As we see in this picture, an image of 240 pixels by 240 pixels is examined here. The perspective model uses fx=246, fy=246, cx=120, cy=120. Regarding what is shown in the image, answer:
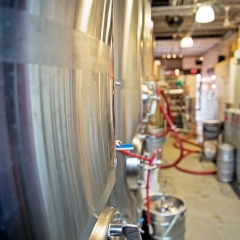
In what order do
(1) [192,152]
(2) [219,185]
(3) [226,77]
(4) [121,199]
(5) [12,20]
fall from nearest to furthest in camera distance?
(5) [12,20]
(4) [121,199]
(2) [219,185]
(1) [192,152]
(3) [226,77]

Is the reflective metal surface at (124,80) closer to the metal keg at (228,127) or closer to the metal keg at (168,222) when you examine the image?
the metal keg at (168,222)

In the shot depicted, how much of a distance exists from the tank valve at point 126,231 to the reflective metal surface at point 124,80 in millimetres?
418

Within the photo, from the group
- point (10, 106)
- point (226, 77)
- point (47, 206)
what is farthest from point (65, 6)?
point (226, 77)

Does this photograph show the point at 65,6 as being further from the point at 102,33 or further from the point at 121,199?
the point at 121,199

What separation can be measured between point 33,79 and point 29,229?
252 millimetres

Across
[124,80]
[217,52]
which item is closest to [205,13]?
[124,80]

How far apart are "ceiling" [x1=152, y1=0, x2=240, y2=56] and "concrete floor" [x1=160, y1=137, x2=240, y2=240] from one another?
7.97ft

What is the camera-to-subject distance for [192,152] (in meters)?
5.11

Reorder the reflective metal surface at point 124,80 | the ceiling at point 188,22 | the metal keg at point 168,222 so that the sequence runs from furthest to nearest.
Result: the ceiling at point 188,22
the metal keg at point 168,222
the reflective metal surface at point 124,80

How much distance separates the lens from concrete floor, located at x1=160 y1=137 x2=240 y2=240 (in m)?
2.36

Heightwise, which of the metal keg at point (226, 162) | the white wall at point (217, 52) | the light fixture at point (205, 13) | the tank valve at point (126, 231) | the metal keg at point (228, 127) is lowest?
the metal keg at point (226, 162)

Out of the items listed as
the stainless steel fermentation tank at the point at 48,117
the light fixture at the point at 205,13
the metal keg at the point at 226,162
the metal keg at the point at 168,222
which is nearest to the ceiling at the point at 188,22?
the light fixture at the point at 205,13

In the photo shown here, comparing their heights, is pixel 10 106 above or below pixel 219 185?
above

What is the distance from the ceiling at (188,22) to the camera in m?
3.70
